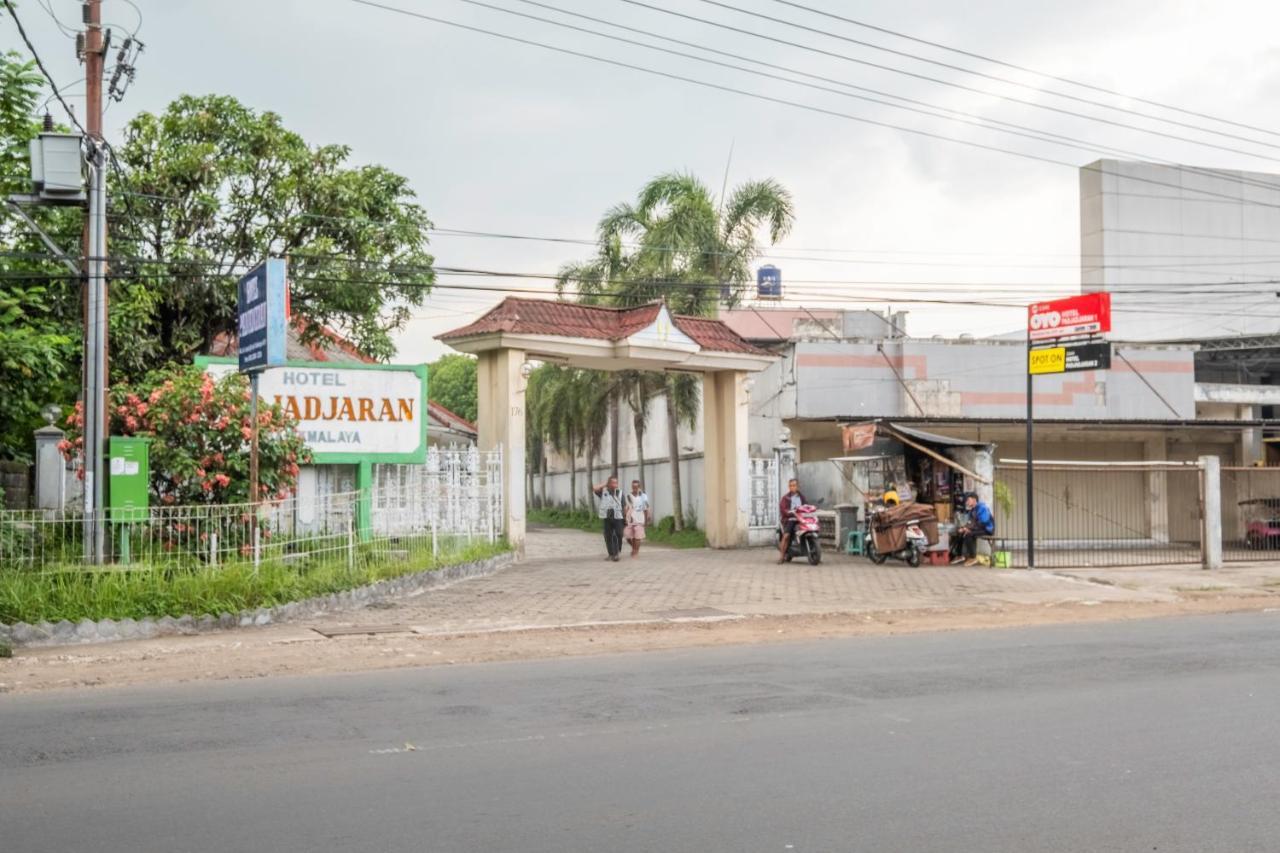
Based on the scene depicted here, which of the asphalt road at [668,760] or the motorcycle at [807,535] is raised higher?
the motorcycle at [807,535]

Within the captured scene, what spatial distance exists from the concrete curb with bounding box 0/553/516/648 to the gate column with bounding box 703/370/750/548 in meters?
11.5

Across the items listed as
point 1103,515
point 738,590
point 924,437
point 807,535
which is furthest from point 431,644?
point 1103,515

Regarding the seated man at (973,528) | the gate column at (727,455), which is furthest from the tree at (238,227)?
the seated man at (973,528)

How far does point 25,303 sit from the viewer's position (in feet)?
71.1

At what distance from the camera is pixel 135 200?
25.4m

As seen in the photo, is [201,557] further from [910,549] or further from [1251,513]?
[1251,513]

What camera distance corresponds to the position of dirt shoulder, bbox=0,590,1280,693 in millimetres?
11336

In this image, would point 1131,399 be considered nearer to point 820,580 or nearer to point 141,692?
point 820,580

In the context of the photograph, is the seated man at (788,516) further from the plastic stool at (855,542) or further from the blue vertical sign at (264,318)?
the blue vertical sign at (264,318)

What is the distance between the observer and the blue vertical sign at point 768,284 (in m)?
31.6

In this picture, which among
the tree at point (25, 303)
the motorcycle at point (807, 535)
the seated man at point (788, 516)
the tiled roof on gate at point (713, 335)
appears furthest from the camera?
the tiled roof on gate at point (713, 335)

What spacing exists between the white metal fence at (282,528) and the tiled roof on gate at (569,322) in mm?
3380

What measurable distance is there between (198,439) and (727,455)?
13.4 metres

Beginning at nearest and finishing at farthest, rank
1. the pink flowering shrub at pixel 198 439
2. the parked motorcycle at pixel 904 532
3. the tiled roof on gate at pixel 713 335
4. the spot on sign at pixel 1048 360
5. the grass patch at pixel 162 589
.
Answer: the grass patch at pixel 162 589 < the pink flowering shrub at pixel 198 439 < the spot on sign at pixel 1048 360 < the parked motorcycle at pixel 904 532 < the tiled roof on gate at pixel 713 335
